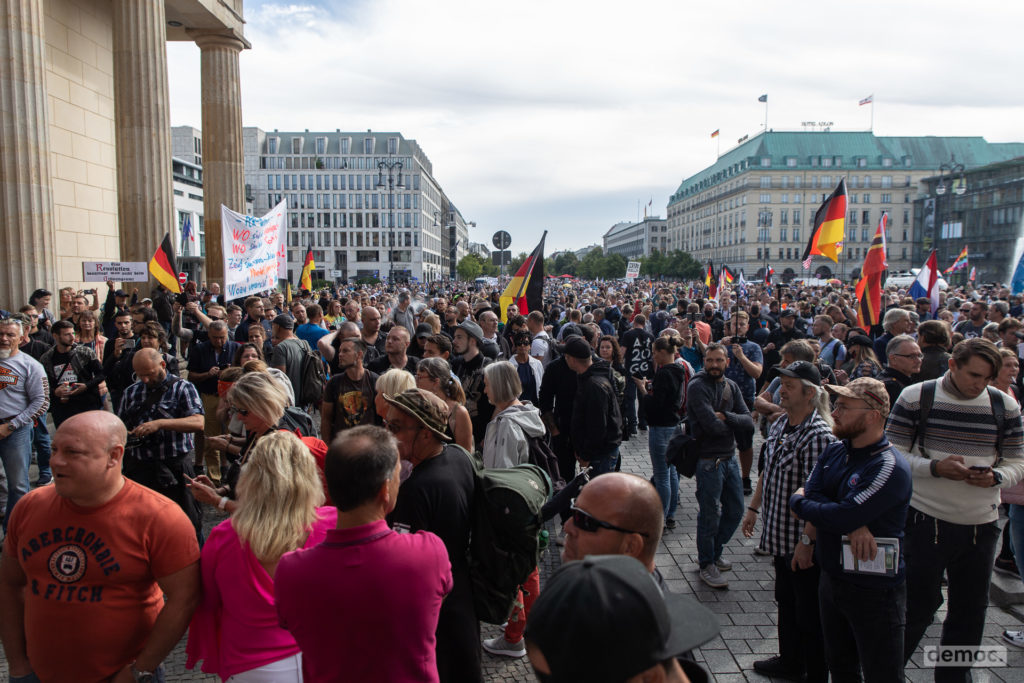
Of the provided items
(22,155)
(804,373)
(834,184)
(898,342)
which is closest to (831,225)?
(898,342)

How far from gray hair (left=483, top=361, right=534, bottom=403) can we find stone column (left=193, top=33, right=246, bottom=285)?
53.0 feet

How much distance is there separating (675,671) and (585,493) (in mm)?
561

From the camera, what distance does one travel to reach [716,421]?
505 cm

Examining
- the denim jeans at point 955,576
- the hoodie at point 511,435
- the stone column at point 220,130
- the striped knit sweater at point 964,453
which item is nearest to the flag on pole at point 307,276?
the stone column at point 220,130

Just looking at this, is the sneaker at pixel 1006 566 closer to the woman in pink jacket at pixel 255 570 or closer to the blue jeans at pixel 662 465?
the blue jeans at pixel 662 465

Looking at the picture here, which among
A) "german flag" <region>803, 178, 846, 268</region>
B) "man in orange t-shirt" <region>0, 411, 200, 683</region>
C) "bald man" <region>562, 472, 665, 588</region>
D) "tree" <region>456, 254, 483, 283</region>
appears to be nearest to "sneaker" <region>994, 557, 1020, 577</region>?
"bald man" <region>562, 472, 665, 588</region>

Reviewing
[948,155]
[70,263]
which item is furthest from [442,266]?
[70,263]

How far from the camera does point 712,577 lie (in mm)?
4980

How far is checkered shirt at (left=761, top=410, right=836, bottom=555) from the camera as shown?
3748 millimetres

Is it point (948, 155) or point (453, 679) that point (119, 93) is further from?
point (948, 155)

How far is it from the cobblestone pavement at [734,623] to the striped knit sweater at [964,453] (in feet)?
3.46

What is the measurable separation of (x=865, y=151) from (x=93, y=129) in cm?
10736

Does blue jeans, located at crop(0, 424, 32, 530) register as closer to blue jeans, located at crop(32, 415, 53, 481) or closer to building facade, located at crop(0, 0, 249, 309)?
blue jeans, located at crop(32, 415, 53, 481)

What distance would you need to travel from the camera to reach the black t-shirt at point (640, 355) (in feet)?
31.6
